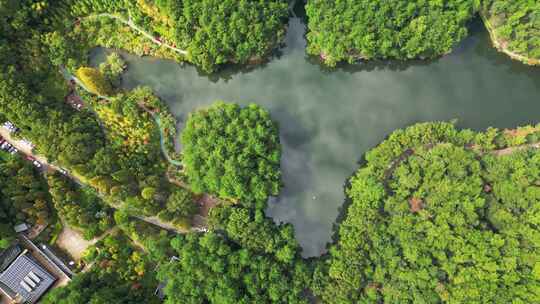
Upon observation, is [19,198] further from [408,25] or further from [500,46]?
[500,46]

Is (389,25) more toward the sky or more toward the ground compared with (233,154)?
more toward the sky

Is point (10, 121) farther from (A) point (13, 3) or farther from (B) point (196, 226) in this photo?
(B) point (196, 226)

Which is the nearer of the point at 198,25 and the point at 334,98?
the point at 198,25

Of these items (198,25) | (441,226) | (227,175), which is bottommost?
(441,226)

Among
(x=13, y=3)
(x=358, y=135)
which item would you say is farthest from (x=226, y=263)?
(x=13, y=3)

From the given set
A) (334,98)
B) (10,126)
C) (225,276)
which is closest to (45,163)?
(10,126)

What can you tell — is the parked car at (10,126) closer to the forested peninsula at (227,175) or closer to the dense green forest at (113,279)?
the forested peninsula at (227,175)

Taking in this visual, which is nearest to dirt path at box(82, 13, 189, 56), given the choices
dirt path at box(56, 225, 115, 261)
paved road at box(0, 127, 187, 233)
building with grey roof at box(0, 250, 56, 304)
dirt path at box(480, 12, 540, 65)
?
paved road at box(0, 127, 187, 233)

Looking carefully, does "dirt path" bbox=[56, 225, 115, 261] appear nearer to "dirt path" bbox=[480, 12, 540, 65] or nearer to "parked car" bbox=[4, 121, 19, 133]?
"parked car" bbox=[4, 121, 19, 133]
